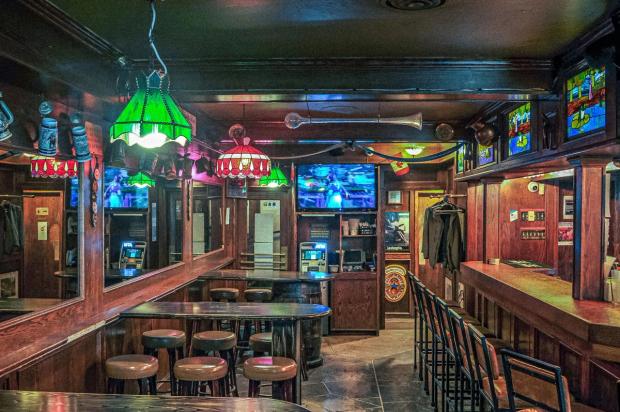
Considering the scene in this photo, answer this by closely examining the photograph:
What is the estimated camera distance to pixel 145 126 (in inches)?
117

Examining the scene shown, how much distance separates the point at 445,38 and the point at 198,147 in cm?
433

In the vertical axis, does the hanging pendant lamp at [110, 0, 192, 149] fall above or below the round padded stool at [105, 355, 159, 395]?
above

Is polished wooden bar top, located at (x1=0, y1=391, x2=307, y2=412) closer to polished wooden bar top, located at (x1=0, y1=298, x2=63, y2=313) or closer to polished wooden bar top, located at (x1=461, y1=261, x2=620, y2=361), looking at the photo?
polished wooden bar top, located at (x1=0, y1=298, x2=63, y2=313)

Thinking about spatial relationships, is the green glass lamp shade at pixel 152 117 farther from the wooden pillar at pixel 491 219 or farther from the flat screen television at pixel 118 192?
the wooden pillar at pixel 491 219

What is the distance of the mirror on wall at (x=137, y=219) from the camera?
16.0ft

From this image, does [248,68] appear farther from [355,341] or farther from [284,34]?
[355,341]

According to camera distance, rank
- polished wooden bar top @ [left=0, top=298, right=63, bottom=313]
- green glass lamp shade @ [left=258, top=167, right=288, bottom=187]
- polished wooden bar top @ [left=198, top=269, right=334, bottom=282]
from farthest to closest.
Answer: green glass lamp shade @ [left=258, top=167, right=288, bottom=187] → polished wooden bar top @ [left=198, top=269, right=334, bottom=282] → polished wooden bar top @ [left=0, top=298, right=63, bottom=313]

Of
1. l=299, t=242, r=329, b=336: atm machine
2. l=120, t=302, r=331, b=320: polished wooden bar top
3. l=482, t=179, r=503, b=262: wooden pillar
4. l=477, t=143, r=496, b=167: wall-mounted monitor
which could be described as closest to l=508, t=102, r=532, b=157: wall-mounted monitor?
l=477, t=143, r=496, b=167: wall-mounted monitor

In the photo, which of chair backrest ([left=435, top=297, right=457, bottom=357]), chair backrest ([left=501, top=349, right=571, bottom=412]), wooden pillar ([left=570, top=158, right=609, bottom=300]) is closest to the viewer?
chair backrest ([left=501, top=349, right=571, bottom=412])

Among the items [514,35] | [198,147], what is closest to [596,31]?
[514,35]

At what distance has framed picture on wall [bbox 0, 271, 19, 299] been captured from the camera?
342cm

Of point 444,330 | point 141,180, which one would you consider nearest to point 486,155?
point 444,330

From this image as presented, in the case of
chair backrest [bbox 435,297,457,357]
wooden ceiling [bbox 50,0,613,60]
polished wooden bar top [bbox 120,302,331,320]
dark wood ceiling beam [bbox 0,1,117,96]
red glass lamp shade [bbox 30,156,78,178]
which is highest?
wooden ceiling [bbox 50,0,613,60]

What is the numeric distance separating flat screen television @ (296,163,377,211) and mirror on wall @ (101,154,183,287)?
224cm
